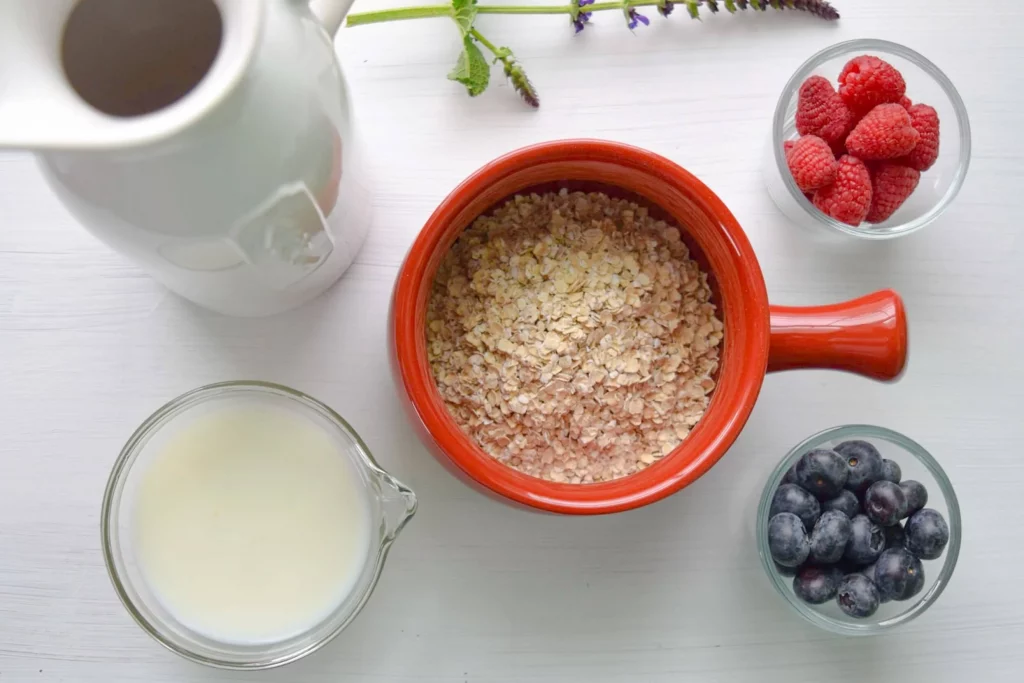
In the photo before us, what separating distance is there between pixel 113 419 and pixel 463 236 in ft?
1.29

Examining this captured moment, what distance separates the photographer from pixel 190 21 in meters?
0.55

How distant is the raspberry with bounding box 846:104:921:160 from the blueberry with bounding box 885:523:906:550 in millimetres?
351

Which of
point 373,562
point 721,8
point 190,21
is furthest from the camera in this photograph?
point 721,8

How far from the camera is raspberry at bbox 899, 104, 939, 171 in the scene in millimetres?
804

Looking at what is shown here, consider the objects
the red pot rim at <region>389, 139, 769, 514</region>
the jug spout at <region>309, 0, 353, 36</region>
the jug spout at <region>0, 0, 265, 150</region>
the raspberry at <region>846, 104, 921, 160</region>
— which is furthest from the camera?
the raspberry at <region>846, 104, 921, 160</region>

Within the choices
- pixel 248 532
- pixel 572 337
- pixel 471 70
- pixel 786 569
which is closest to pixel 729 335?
pixel 572 337

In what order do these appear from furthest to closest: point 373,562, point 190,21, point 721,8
Answer: point 721,8, point 373,562, point 190,21

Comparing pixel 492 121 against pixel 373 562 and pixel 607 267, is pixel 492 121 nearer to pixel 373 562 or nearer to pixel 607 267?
pixel 607 267

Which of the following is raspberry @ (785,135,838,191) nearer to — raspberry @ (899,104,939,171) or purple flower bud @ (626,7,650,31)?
raspberry @ (899,104,939,171)

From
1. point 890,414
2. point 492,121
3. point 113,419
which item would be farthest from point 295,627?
point 890,414

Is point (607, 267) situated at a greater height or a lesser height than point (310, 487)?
greater

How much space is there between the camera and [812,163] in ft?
2.59

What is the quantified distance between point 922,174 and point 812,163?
16 centimetres

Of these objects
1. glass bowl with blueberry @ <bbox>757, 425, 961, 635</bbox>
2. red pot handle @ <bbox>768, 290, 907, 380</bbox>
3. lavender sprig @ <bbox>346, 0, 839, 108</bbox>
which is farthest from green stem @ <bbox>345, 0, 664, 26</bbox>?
glass bowl with blueberry @ <bbox>757, 425, 961, 635</bbox>
